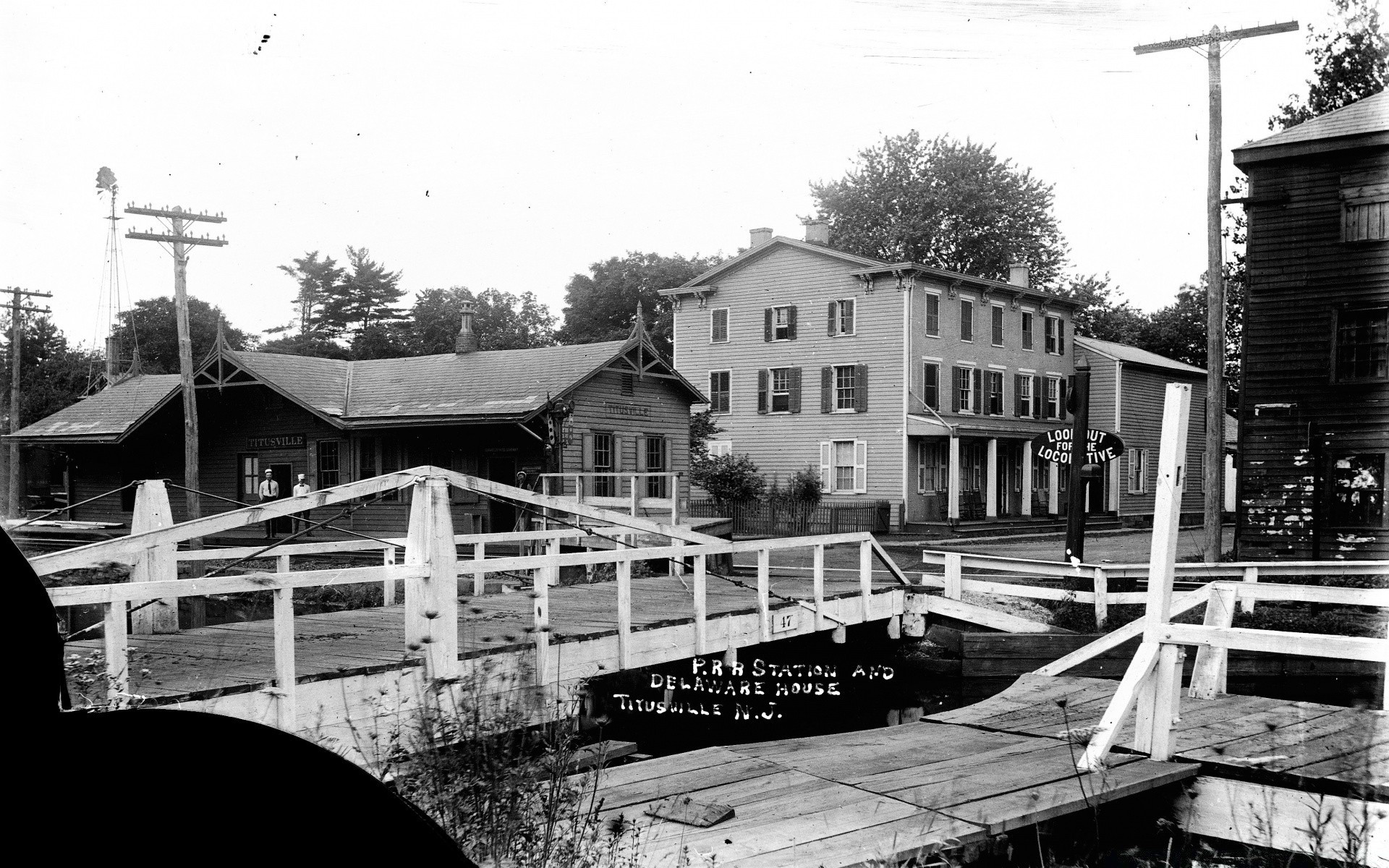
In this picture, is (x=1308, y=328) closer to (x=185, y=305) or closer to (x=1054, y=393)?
(x=185, y=305)

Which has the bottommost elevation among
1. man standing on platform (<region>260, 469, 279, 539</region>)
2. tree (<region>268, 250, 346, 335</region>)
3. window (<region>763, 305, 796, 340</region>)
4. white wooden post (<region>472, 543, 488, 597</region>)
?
white wooden post (<region>472, 543, 488, 597</region>)

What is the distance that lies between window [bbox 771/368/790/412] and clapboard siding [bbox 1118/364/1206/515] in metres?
3.21

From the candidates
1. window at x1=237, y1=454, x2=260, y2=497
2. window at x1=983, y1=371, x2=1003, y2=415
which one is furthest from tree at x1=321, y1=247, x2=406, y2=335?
window at x1=983, y1=371, x2=1003, y2=415

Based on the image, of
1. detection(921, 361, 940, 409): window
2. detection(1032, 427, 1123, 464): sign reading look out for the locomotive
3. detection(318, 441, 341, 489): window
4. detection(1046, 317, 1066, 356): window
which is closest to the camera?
detection(318, 441, 341, 489): window

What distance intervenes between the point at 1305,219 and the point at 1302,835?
2346mm

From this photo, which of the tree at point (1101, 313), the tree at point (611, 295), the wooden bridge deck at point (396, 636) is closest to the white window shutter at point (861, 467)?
Result: the wooden bridge deck at point (396, 636)

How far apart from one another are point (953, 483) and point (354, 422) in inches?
276

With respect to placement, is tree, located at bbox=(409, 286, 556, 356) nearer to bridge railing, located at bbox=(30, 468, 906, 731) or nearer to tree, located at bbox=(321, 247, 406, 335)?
tree, located at bbox=(321, 247, 406, 335)

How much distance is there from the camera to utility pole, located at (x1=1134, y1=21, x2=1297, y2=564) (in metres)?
2.87

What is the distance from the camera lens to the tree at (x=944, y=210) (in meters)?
5.40

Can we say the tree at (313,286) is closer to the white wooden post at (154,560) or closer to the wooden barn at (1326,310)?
the white wooden post at (154,560)

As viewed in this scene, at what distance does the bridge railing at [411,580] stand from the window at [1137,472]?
25.0 feet

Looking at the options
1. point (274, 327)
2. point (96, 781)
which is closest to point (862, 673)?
point (274, 327)

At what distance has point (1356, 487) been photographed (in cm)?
479
